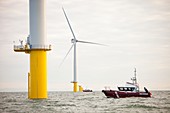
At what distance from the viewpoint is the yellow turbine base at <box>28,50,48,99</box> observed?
5950 centimetres

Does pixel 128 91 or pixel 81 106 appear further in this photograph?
pixel 128 91

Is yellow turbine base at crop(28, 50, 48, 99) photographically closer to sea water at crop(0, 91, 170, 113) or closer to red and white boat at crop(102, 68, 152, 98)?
sea water at crop(0, 91, 170, 113)

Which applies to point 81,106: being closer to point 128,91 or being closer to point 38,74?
point 38,74

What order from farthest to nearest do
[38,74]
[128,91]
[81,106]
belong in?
[128,91]
[38,74]
[81,106]

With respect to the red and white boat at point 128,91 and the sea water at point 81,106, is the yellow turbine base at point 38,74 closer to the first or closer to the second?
the sea water at point 81,106

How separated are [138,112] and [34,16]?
74.3ft

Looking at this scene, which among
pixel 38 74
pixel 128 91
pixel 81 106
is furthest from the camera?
pixel 128 91

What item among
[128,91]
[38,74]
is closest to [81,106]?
[38,74]

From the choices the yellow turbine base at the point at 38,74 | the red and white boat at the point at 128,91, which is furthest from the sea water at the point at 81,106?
the red and white boat at the point at 128,91

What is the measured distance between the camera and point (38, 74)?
5966 cm

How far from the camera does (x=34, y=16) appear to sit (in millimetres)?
60719

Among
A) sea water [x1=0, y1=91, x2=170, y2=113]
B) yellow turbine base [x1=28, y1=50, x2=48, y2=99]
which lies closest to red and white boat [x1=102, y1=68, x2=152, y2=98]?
sea water [x1=0, y1=91, x2=170, y2=113]

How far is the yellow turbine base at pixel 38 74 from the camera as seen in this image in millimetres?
59500

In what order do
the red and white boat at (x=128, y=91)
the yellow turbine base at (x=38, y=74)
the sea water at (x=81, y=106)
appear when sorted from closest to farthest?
1. the sea water at (x=81, y=106)
2. the yellow turbine base at (x=38, y=74)
3. the red and white boat at (x=128, y=91)
